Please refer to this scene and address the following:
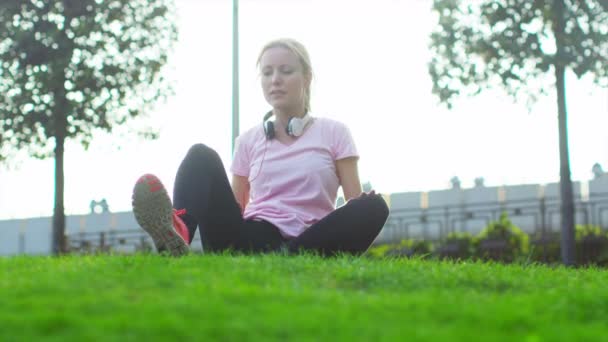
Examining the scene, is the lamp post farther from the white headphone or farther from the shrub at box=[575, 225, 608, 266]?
the white headphone

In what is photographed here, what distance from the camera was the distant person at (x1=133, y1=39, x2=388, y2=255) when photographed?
18.9ft

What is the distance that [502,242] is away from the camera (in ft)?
57.7

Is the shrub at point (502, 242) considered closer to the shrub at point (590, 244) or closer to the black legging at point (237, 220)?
the shrub at point (590, 244)

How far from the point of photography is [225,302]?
360 centimetres

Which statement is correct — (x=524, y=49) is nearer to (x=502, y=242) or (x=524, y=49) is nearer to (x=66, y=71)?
(x=502, y=242)

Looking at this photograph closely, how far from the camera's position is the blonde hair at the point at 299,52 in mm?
6203

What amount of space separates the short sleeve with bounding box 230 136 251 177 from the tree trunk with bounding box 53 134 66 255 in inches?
492

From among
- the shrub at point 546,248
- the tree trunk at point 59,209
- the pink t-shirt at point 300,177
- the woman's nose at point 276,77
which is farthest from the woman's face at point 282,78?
the tree trunk at point 59,209

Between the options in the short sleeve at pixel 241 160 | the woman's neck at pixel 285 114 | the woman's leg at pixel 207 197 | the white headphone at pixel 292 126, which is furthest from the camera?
the short sleeve at pixel 241 160

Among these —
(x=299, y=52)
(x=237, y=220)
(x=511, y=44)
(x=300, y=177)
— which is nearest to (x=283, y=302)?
(x=237, y=220)

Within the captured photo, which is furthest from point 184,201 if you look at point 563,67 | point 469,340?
point 563,67

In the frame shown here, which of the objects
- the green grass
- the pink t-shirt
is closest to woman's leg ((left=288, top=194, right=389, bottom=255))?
the pink t-shirt

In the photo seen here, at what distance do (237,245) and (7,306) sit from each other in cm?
261

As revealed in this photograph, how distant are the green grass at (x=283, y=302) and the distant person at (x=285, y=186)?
633 mm
